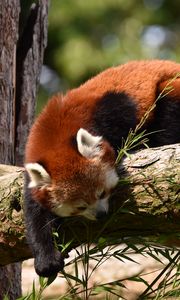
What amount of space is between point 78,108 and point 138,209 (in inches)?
31.3

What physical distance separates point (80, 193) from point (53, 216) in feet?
0.58

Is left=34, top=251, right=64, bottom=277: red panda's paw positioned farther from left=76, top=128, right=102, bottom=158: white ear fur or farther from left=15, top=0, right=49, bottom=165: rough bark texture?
left=15, top=0, right=49, bottom=165: rough bark texture

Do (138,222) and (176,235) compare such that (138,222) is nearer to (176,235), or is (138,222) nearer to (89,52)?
(176,235)

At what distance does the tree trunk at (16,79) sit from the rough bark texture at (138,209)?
715 mm

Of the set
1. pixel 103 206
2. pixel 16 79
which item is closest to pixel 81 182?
pixel 103 206

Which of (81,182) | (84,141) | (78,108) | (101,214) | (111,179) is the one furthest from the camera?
(78,108)

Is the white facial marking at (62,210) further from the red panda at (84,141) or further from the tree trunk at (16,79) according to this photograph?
the tree trunk at (16,79)

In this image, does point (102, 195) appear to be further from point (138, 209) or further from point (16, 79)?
point (16, 79)

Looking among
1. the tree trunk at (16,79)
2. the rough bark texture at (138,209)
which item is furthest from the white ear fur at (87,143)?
the tree trunk at (16,79)

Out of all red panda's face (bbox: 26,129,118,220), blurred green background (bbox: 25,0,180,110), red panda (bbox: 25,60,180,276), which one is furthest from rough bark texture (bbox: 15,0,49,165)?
blurred green background (bbox: 25,0,180,110)

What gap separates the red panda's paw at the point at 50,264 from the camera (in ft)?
10.0

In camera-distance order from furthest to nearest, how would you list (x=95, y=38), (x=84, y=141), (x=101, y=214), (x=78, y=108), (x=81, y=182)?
(x=95, y=38) → (x=78, y=108) → (x=81, y=182) → (x=84, y=141) → (x=101, y=214)

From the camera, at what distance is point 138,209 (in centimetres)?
286

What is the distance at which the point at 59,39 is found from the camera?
369 inches
